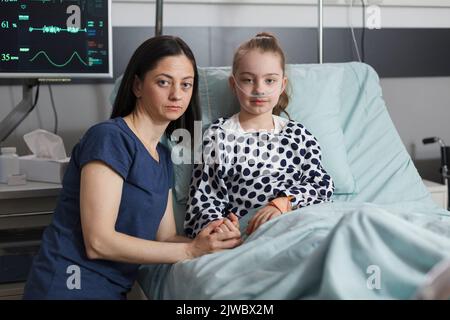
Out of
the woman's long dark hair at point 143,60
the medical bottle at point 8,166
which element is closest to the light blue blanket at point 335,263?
the woman's long dark hair at point 143,60

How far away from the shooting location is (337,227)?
1106 millimetres

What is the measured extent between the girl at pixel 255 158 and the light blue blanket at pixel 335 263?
400mm

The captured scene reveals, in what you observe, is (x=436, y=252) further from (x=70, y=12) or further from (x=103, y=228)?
(x=70, y=12)

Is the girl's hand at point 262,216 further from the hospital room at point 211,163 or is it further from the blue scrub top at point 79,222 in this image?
the blue scrub top at point 79,222

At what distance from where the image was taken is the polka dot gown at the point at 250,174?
1708 millimetres

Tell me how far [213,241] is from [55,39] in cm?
106

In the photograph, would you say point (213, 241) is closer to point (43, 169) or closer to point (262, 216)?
point (262, 216)

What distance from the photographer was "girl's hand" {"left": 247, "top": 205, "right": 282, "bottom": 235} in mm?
1555

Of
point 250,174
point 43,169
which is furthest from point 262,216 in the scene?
point 43,169

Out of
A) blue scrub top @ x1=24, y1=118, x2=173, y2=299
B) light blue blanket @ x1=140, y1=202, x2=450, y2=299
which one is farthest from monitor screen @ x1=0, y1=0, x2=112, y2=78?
light blue blanket @ x1=140, y1=202, x2=450, y2=299

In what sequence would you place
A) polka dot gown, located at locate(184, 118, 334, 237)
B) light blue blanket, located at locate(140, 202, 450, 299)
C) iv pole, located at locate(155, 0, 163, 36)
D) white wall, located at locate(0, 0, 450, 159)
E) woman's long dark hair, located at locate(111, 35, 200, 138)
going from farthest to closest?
1. white wall, located at locate(0, 0, 450, 159)
2. iv pole, located at locate(155, 0, 163, 36)
3. polka dot gown, located at locate(184, 118, 334, 237)
4. woman's long dark hair, located at locate(111, 35, 200, 138)
5. light blue blanket, located at locate(140, 202, 450, 299)

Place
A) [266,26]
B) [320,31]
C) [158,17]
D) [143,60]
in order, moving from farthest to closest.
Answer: [266,26]
[320,31]
[158,17]
[143,60]

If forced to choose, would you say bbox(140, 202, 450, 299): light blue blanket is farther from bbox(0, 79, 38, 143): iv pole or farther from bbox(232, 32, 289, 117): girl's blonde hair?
bbox(0, 79, 38, 143): iv pole

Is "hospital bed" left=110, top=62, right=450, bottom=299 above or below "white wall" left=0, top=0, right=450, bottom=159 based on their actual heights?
below
